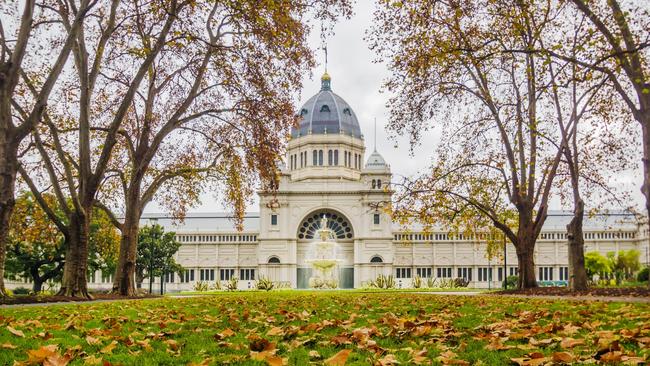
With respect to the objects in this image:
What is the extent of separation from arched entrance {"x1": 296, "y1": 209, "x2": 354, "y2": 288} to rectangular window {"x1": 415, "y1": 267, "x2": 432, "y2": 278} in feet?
34.6

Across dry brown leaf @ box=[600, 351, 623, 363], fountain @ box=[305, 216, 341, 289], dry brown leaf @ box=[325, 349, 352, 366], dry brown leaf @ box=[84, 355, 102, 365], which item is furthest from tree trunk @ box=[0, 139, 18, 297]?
fountain @ box=[305, 216, 341, 289]

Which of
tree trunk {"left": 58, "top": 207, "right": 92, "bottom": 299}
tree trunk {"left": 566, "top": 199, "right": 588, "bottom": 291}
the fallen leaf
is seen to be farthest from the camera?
tree trunk {"left": 566, "top": 199, "right": 588, "bottom": 291}

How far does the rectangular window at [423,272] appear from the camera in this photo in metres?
84.6

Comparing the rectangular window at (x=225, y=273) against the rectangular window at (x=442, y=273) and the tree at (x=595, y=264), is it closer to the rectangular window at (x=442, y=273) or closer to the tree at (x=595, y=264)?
the rectangular window at (x=442, y=273)

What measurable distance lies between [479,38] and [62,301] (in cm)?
1644

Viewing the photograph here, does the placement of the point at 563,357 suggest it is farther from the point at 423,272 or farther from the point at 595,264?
the point at 423,272

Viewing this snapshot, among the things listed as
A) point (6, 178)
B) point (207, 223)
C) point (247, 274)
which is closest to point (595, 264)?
point (247, 274)

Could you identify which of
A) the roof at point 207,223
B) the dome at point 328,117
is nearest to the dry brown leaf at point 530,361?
the dome at point 328,117

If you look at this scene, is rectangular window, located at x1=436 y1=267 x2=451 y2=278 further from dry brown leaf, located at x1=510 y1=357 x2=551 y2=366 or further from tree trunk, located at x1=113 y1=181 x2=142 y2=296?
dry brown leaf, located at x1=510 y1=357 x2=551 y2=366

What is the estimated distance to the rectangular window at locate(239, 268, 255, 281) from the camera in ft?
283

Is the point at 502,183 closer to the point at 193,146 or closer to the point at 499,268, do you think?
the point at 193,146

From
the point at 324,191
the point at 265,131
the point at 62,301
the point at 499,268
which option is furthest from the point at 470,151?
the point at 499,268

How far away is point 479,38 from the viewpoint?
23.5 meters

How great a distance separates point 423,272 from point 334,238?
13.7 metres
